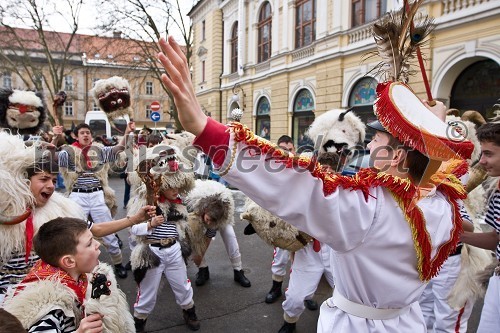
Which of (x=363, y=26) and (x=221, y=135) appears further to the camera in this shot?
(x=363, y=26)

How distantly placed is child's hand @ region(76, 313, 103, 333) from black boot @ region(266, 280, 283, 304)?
9.23ft

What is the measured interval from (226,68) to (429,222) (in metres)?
24.7

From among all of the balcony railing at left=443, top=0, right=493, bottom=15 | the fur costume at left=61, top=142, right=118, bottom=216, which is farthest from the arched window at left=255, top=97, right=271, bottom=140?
the fur costume at left=61, top=142, right=118, bottom=216

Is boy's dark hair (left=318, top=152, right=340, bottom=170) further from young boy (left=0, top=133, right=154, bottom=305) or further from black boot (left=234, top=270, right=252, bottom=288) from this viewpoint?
young boy (left=0, top=133, right=154, bottom=305)

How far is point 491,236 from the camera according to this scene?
2.60 meters

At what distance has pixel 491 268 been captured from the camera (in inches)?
117

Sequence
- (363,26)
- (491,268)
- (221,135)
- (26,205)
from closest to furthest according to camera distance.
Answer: (221,135) < (26,205) < (491,268) < (363,26)

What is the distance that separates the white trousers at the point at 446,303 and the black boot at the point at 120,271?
152 inches

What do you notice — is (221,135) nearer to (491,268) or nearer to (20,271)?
(20,271)

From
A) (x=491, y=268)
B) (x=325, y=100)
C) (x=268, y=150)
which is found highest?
(x=325, y=100)

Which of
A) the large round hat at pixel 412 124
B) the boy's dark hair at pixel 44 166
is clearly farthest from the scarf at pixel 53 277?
the large round hat at pixel 412 124

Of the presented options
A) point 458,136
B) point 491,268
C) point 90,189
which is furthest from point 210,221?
point 458,136

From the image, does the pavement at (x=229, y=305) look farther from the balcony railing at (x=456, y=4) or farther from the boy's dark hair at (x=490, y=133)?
the balcony railing at (x=456, y=4)

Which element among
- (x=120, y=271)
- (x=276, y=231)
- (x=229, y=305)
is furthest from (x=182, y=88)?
(x=120, y=271)
